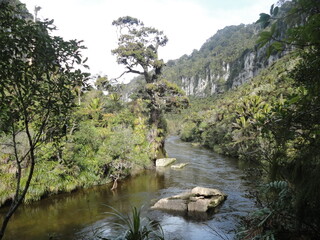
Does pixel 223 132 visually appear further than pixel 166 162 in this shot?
Yes

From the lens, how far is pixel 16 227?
10609mm

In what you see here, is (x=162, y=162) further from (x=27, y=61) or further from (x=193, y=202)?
(x=27, y=61)

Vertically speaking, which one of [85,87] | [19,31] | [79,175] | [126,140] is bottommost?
[79,175]

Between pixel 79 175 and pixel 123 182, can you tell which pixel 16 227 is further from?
pixel 123 182

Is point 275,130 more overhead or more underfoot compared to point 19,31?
more underfoot

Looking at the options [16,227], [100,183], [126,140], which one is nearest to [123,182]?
[100,183]

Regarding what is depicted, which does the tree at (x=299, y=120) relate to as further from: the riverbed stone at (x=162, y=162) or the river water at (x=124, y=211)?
the riverbed stone at (x=162, y=162)

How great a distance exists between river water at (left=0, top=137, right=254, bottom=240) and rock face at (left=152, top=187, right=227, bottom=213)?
485 millimetres

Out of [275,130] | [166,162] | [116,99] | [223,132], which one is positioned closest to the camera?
[275,130]

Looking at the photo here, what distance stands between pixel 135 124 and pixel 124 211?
50.8 ft

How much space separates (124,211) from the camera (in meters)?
12.5

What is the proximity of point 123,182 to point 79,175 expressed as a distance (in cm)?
341

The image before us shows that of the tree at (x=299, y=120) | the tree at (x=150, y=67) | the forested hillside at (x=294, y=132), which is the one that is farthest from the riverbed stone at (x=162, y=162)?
the tree at (x=299, y=120)

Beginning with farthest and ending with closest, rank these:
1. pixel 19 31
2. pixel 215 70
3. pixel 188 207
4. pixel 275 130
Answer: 1. pixel 215 70
2. pixel 188 207
3. pixel 275 130
4. pixel 19 31
